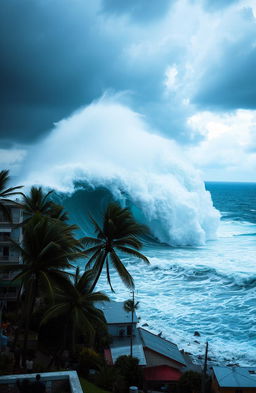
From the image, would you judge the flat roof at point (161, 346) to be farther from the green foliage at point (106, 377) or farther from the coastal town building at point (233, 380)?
the green foliage at point (106, 377)

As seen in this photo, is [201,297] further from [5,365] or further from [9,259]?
[5,365]

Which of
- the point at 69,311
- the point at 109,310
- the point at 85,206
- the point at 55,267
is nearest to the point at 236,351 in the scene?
the point at 109,310

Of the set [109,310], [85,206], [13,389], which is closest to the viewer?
[13,389]

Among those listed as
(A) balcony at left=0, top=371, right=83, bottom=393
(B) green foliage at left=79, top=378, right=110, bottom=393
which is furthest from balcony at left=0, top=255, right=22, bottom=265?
(A) balcony at left=0, top=371, right=83, bottom=393

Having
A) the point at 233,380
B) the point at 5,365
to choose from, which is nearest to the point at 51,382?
the point at 5,365

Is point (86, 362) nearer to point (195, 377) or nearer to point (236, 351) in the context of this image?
point (195, 377)
